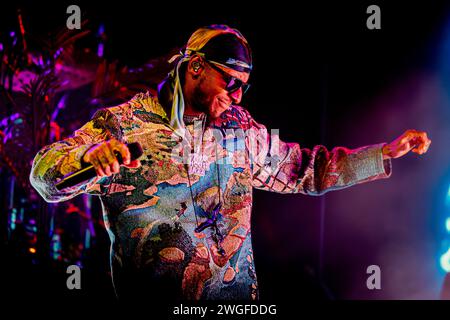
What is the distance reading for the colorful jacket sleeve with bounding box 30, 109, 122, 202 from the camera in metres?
1.97

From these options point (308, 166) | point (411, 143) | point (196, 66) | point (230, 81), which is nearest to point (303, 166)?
point (308, 166)

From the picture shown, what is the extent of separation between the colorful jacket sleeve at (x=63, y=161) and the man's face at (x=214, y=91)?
0.48 m

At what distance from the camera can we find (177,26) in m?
3.81

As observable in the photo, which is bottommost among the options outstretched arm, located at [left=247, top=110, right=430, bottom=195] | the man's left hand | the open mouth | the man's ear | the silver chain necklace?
the silver chain necklace

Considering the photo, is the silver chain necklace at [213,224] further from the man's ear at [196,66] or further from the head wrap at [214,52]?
the man's ear at [196,66]

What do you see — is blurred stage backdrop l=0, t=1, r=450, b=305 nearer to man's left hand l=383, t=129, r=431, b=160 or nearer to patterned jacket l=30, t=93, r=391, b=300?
patterned jacket l=30, t=93, r=391, b=300

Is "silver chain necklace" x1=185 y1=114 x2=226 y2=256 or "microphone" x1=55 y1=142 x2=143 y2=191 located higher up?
"microphone" x1=55 y1=142 x2=143 y2=191

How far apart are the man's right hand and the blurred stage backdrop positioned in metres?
2.07

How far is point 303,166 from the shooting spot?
2.72m

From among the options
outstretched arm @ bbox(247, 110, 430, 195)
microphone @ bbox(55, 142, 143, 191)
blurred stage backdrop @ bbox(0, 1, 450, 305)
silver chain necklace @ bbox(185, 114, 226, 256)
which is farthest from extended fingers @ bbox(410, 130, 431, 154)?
blurred stage backdrop @ bbox(0, 1, 450, 305)

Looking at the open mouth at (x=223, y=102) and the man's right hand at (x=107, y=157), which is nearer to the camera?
the man's right hand at (x=107, y=157)

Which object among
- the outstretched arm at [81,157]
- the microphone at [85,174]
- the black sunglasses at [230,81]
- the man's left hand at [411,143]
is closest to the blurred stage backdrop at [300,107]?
the black sunglasses at [230,81]

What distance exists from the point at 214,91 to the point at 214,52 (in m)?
0.19

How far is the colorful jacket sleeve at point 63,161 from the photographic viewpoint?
1.97 m
